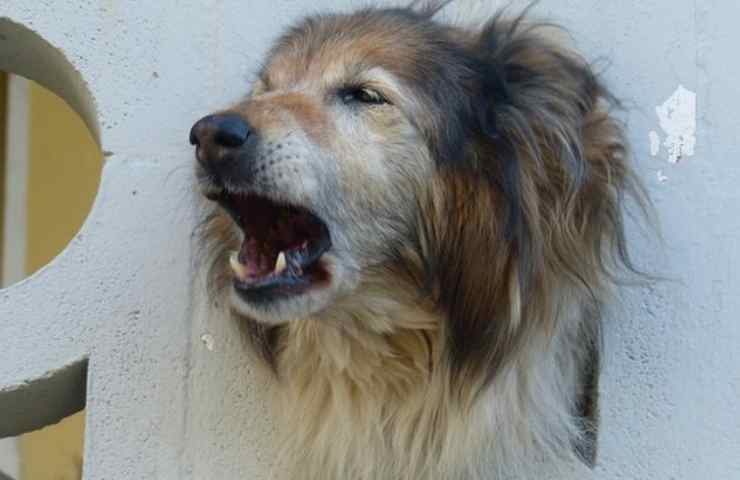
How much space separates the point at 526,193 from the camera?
2.03 meters

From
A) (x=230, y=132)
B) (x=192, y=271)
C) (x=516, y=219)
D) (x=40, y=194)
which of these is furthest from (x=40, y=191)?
(x=516, y=219)

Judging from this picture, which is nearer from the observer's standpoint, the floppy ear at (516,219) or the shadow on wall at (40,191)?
the floppy ear at (516,219)

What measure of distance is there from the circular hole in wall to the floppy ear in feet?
7.94

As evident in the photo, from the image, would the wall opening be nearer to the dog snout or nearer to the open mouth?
the open mouth

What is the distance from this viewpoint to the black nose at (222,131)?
74.6 inches

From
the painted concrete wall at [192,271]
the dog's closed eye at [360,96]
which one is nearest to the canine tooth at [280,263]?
the dog's closed eye at [360,96]

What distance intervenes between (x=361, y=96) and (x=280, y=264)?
1.11ft

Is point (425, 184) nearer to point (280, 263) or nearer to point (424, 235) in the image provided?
point (424, 235)

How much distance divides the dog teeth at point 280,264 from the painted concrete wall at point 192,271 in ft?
1.40

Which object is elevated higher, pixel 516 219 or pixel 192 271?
pixel 516 219

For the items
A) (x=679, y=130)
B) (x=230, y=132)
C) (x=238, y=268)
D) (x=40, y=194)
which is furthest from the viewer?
(x=40, y=194)

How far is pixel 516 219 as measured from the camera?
201 centimetres

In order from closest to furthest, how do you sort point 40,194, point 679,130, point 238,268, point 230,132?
point 230,132, point 238,268, point 679,130, point 40,194

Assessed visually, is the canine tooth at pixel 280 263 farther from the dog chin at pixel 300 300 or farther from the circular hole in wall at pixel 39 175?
the circular hole in wall at pixel 39 175
